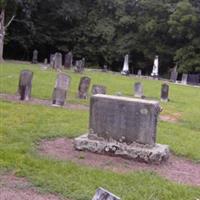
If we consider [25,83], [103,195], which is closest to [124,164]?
[103,195]

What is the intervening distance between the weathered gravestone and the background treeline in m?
35.2

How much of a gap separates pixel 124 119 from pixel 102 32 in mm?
38978

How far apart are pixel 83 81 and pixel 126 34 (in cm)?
3245

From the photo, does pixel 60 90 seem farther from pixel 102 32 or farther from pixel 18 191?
pixel 102 32

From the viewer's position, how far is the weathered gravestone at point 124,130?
838 cm

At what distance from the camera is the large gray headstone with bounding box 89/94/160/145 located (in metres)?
8.45

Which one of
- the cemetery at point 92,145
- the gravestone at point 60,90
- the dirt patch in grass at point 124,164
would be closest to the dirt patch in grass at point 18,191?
the cemetery at point 92,145

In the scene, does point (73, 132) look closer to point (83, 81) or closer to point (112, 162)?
point (112, 162)

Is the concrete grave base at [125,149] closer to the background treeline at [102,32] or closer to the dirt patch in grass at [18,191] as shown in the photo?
the dirt patch in grass at [18,191]

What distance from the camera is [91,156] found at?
8305mm

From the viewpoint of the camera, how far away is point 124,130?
860 cm

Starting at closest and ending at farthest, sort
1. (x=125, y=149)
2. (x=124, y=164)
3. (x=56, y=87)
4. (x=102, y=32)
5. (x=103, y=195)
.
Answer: (x=103, y=195) < (x=124, y=164) < (x=125, y=149) < (x=56, y=87) < (x=102, y=32)

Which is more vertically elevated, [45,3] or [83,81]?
[45,3]

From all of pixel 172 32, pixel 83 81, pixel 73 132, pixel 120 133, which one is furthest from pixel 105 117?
pixel 172 32
